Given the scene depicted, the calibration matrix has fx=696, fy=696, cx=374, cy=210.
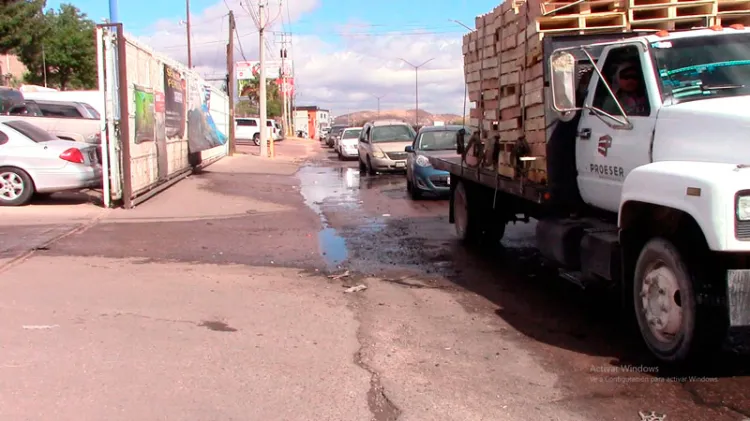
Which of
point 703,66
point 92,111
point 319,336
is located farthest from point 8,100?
point 703,66

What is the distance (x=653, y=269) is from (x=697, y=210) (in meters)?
0.82

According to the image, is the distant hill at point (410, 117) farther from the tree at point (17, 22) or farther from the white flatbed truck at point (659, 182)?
the white flatbed truck at point (659, 182)

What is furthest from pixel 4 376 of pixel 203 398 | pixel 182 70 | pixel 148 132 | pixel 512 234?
pixel 182 70

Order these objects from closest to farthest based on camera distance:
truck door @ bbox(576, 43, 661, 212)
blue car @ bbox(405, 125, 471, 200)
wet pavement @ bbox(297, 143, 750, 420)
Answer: wet pavement @ bbox(297, 143, 750, 420), truck door @ bbox(576, 43, 661, 212), blue car @ bbox(405, 125, 471, 200)

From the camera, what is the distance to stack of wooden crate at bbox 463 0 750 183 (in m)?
6.34

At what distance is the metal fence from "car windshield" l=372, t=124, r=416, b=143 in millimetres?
5918

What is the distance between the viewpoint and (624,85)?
5660mm

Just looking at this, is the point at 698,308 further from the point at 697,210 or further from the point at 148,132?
the point at 148,132

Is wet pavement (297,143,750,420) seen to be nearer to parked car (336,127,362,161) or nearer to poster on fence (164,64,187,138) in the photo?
poster on fence (164,64,187,138)

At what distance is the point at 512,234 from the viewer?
1106 cm

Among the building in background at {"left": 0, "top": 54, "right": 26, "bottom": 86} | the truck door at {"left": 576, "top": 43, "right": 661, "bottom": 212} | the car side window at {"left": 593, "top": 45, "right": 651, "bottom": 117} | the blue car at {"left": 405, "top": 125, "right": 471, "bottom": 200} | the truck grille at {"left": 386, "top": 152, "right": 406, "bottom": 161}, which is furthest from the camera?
the building in background at {"left": 0, "top": 54, "right": 26, "bottom": 86}

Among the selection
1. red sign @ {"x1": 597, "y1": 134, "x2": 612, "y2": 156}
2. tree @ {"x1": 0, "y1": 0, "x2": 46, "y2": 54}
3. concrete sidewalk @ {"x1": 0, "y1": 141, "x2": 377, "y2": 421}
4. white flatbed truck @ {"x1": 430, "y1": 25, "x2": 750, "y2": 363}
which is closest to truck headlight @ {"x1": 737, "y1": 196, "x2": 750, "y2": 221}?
white flatbed truck @ {"x1": 430, "y1": 25, "x2": 750, "y2": 363}

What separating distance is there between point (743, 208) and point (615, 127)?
1.71m

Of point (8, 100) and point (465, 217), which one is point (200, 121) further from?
point (465, 217)
